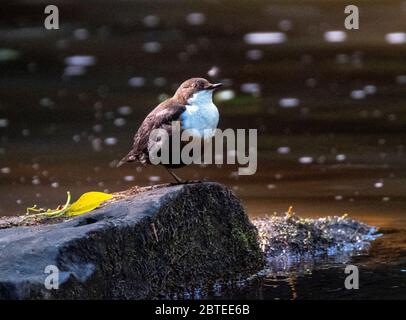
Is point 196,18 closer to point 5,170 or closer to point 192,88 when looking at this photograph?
point 5,170

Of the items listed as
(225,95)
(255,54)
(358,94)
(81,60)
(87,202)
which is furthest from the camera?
(255,54)

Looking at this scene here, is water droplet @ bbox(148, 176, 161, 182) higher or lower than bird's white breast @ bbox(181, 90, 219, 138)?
higher

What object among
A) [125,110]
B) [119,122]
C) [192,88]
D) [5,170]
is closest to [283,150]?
[119,122]

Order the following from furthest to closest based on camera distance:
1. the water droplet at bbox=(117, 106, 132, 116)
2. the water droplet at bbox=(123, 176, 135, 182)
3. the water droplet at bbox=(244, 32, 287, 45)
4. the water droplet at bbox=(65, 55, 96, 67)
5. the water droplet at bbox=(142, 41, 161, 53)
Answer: the water droplet at bbox=(244, 32, 287, 45) < the water droplet at bbox=(142, 41, 161, 53) < the water droplet at bbox=(65, 55, 96, 67) < the water droplet at bbox=(117, 106, 132, 116) < the water droplet at bbox=(123, 176, 135, 182)

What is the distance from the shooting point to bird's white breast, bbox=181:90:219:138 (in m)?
6.97

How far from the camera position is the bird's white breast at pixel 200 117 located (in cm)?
697

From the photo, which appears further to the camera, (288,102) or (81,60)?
(81,60)

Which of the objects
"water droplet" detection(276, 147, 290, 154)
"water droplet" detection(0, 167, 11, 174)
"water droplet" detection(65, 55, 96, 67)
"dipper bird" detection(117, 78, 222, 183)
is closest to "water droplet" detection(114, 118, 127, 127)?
"water droplet" detection(0, 167, 11, 174)

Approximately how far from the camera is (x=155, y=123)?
279 inches

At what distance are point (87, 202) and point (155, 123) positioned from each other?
745 mm


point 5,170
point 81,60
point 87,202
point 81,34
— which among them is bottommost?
point 87,202

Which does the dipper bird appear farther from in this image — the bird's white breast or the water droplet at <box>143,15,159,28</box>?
the water droplet at <box>143,15,159,28</box>

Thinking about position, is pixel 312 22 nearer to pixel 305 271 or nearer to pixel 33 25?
pixel 33 25

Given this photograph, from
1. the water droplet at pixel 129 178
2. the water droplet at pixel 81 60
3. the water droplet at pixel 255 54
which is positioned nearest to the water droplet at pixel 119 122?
the water droplet at pixel 129 178
